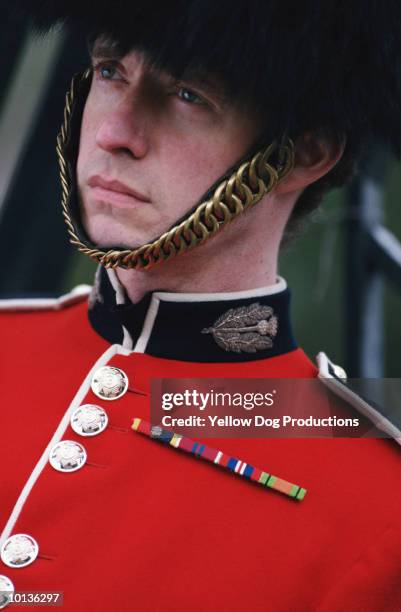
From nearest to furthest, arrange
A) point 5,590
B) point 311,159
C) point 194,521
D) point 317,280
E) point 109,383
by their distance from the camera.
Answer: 1. point 5,590
2. point 194,521
3. point 109,383
4. point 311,159
5. point 317,280

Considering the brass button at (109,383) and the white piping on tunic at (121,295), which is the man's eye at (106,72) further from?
the brass button at (109,383)

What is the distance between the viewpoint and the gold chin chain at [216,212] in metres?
1.93

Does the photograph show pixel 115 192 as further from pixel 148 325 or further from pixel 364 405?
pixel 364 405

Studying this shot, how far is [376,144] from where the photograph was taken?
2.32 metres

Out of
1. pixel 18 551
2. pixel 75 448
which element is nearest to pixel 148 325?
pixel 75 448

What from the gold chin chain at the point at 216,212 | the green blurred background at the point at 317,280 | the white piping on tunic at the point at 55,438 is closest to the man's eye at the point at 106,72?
the gold chin chain at the point at 216,212

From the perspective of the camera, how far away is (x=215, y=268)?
2047mm

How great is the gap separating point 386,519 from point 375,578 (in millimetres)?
126

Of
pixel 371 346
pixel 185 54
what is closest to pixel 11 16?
pixel 185 54

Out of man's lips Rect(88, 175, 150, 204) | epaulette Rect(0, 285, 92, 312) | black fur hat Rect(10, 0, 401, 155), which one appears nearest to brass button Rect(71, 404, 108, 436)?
man's lips Rect(88, 175, 150, 204)

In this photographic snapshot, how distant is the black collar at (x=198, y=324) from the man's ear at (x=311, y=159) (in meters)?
0.24

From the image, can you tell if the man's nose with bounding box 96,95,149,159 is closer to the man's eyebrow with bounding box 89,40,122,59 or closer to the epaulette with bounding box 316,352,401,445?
the man's eyebrow with bounding box 89,40,122,59

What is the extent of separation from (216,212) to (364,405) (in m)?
0.52

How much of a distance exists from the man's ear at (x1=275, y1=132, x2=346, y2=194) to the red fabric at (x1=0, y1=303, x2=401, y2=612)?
1.55 feet
